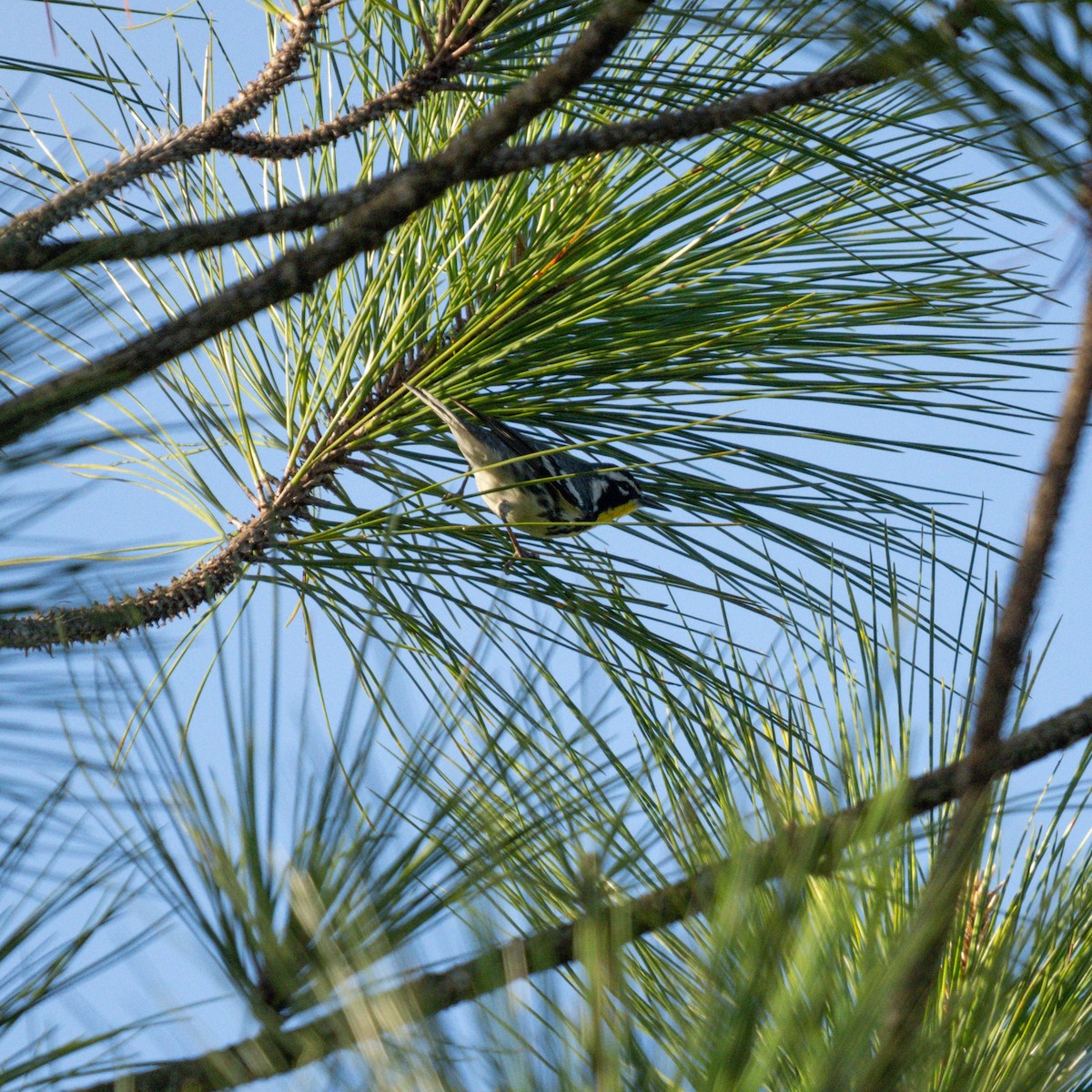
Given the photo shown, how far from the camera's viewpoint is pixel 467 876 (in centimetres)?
75

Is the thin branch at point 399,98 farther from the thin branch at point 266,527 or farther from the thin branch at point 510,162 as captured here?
the thin branch at point 510,162

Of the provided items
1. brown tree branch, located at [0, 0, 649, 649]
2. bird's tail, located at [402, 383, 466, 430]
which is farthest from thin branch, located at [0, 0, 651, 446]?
bird's tail, located at [402, 383, 466, 430]

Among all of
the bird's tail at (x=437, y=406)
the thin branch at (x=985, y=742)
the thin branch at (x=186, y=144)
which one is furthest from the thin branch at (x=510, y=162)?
the bird's tail at (x=437, y=406)

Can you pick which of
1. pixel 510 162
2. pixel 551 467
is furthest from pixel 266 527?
pixel 551 467

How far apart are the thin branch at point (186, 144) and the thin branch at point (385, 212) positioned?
1.13 ft

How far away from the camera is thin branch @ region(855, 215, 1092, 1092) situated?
0.53 meters

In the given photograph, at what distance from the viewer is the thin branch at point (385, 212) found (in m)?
0.76

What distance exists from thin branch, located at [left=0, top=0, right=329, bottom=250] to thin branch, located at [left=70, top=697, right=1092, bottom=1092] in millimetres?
682

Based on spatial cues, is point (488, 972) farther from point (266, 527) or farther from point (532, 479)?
point (532, 479)

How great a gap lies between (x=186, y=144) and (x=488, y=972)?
→ 3.61 ft

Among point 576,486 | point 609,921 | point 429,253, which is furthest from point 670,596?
point 576,486

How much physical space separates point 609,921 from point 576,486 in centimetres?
234

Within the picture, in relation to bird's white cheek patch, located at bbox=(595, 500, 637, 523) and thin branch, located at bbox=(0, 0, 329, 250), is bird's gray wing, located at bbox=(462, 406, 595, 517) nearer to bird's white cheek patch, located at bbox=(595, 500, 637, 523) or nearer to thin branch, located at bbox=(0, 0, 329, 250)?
bird's white cheek patch, located at bbox=(595, 500, 637, 523)

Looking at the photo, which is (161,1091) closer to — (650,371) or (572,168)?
(650,371)
